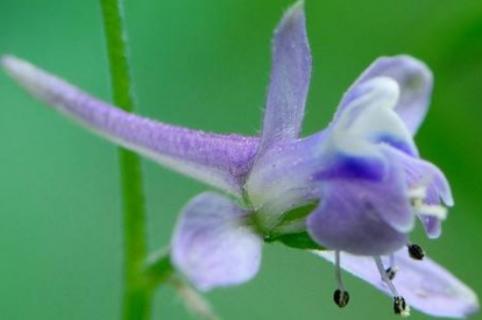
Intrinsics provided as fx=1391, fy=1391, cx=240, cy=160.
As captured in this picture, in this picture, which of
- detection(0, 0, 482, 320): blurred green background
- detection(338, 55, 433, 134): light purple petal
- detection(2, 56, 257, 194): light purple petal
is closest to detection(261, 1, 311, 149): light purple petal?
detection(2, 56, 257, 194): light purple petal

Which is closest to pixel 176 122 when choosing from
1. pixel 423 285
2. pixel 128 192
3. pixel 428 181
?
pixel 128 192

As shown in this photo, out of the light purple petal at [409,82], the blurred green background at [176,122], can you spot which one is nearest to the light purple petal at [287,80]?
the light purple petal at [409,82]

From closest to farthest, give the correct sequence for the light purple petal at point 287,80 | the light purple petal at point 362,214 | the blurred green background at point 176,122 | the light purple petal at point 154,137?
the light purple petal at point 154,137
the light purple petal at point 362,214
the light purple petal at point 287,80
the blurred green background at point 176,122

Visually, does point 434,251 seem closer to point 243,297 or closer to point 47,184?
point 243,297

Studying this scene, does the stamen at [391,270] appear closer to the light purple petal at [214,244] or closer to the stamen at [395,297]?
the stamen at [395,297]

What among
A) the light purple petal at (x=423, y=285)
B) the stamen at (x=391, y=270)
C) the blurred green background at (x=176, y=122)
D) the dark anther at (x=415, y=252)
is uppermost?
the dark anther at (x=415, y=252)

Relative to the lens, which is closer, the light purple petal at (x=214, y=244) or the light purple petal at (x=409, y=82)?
the light purple petal at (x=214, y=244)

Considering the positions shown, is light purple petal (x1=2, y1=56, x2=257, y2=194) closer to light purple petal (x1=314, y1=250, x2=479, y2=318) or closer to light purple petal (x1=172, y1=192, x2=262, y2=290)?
light purple petal (x1=172, y1=192, x2=262, y2=290)

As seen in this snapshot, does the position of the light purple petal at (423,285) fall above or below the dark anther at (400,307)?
below

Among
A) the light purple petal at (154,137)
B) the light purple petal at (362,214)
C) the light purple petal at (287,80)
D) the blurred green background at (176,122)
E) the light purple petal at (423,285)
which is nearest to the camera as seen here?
the light purple petal at (154,137)
